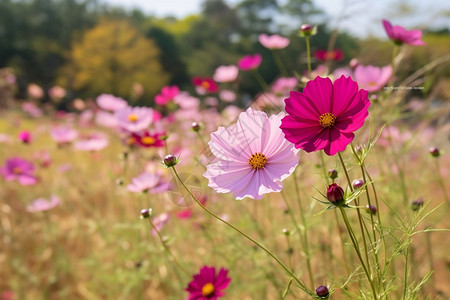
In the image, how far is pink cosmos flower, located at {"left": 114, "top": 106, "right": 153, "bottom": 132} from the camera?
1064 millimetres

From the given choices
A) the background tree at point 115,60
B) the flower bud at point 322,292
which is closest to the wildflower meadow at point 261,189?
the flower bud at point 322,292

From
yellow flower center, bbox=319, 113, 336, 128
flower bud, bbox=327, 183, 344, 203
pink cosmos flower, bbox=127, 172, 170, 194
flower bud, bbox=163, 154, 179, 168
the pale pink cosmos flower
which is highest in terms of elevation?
the pale pink cosmos flower

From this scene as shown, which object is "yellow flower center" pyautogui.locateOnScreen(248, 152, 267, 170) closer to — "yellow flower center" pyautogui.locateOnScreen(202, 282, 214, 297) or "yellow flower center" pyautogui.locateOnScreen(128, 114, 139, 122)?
"yellow flower center" pyautogui.locateOnScreen(202, 282, 214, 297)

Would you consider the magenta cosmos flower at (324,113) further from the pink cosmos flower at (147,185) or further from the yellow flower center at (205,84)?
the yellow flower center at (205,84)

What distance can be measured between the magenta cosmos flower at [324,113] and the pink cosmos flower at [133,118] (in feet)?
2.17

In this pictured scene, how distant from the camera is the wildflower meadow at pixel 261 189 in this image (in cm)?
49

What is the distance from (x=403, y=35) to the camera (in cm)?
86

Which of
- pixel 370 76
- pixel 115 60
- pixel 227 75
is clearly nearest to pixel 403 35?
pixel 370 76

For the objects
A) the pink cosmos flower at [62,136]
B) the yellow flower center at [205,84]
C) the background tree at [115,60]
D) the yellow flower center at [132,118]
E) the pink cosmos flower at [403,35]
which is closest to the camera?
the pink cosmos flower at [403,35]

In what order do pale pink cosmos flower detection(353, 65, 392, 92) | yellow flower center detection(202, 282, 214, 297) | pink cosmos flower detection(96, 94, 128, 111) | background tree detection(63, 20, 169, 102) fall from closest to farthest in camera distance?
1. yellow flower center detection(202, 282, 214, 297)
2. pale pink cosmos flower detection(353, 65, 392, 92)
3. pink cosmos flower detection(96, 94, 128, 111)
4. background tree detection(63, 20, 169, 102)

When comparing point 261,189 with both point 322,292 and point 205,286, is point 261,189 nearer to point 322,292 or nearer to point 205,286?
point 322,292

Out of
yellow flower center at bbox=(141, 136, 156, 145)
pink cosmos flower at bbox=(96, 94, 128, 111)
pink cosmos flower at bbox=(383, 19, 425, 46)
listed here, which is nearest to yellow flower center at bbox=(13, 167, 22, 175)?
pink cosmos flower at bbox=(96, 94, 128, 111)

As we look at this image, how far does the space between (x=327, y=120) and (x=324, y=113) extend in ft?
0.04

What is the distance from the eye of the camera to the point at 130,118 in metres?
1.12
